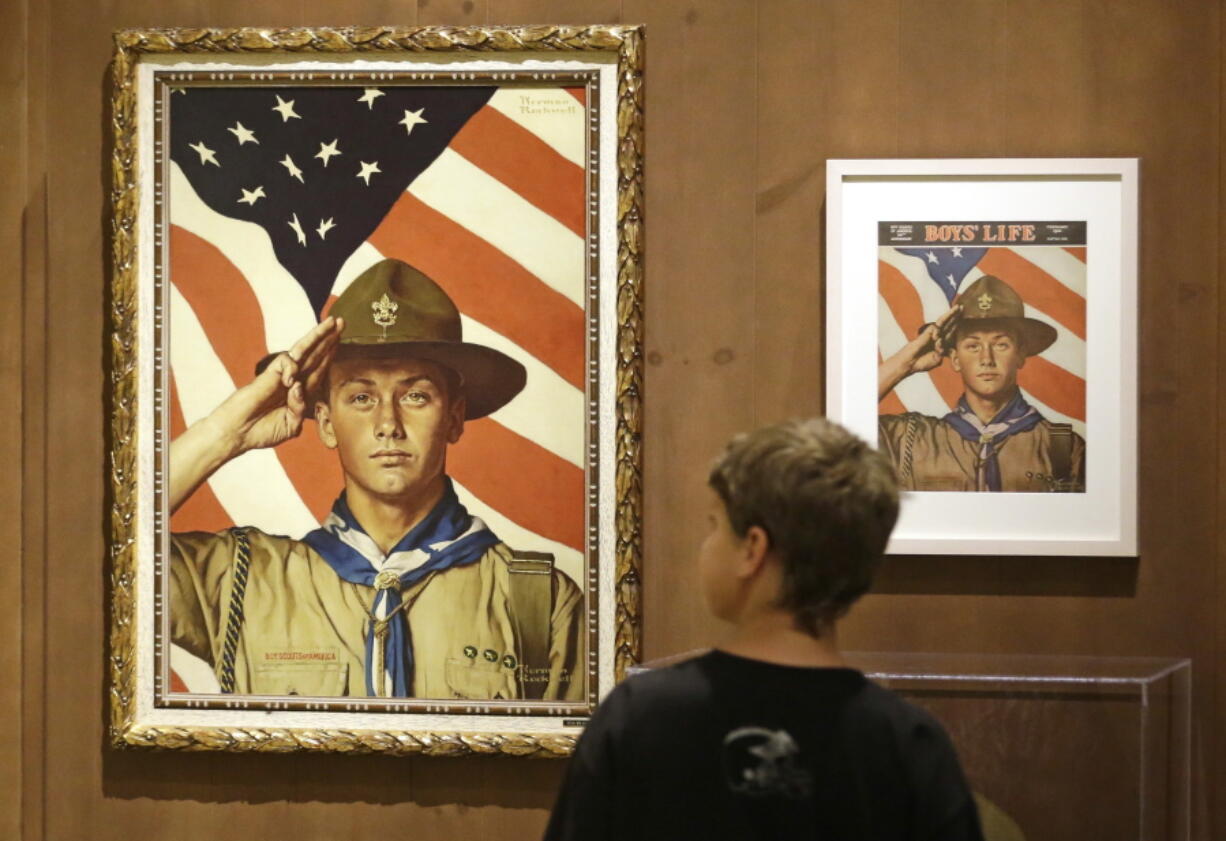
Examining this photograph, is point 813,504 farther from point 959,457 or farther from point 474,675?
point 474,675

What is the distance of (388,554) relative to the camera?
2.28m

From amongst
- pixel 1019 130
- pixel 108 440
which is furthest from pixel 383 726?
pixel 1019 130

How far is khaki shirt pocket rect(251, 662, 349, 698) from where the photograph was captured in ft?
7.48

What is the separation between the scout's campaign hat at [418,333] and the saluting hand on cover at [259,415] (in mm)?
48

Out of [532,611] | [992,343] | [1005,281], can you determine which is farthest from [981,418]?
[532,611]

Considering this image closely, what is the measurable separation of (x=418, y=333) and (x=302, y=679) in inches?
26.8

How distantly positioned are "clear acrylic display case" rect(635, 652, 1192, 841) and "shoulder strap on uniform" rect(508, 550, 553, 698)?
75 cm

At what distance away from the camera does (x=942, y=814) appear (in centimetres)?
112

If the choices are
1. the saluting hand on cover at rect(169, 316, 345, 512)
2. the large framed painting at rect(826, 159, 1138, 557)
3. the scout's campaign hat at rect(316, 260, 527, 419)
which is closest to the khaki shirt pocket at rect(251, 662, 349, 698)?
the saluting hand on cover at rect(169, 316, 345, 512)

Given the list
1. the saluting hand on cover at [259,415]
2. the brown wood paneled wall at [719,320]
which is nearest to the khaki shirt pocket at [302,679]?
the brown wood paneled wall at [719,320]

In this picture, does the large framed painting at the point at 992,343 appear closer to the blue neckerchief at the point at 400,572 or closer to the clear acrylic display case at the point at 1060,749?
the clear acrylic display case at the point at 1060,749

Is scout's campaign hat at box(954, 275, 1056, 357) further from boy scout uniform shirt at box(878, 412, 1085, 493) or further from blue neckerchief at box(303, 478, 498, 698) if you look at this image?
blue neckerchief at box(303, 478, 498, 698)

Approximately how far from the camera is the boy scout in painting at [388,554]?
226 cm

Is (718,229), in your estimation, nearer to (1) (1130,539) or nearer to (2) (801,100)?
(2) (801,100)
